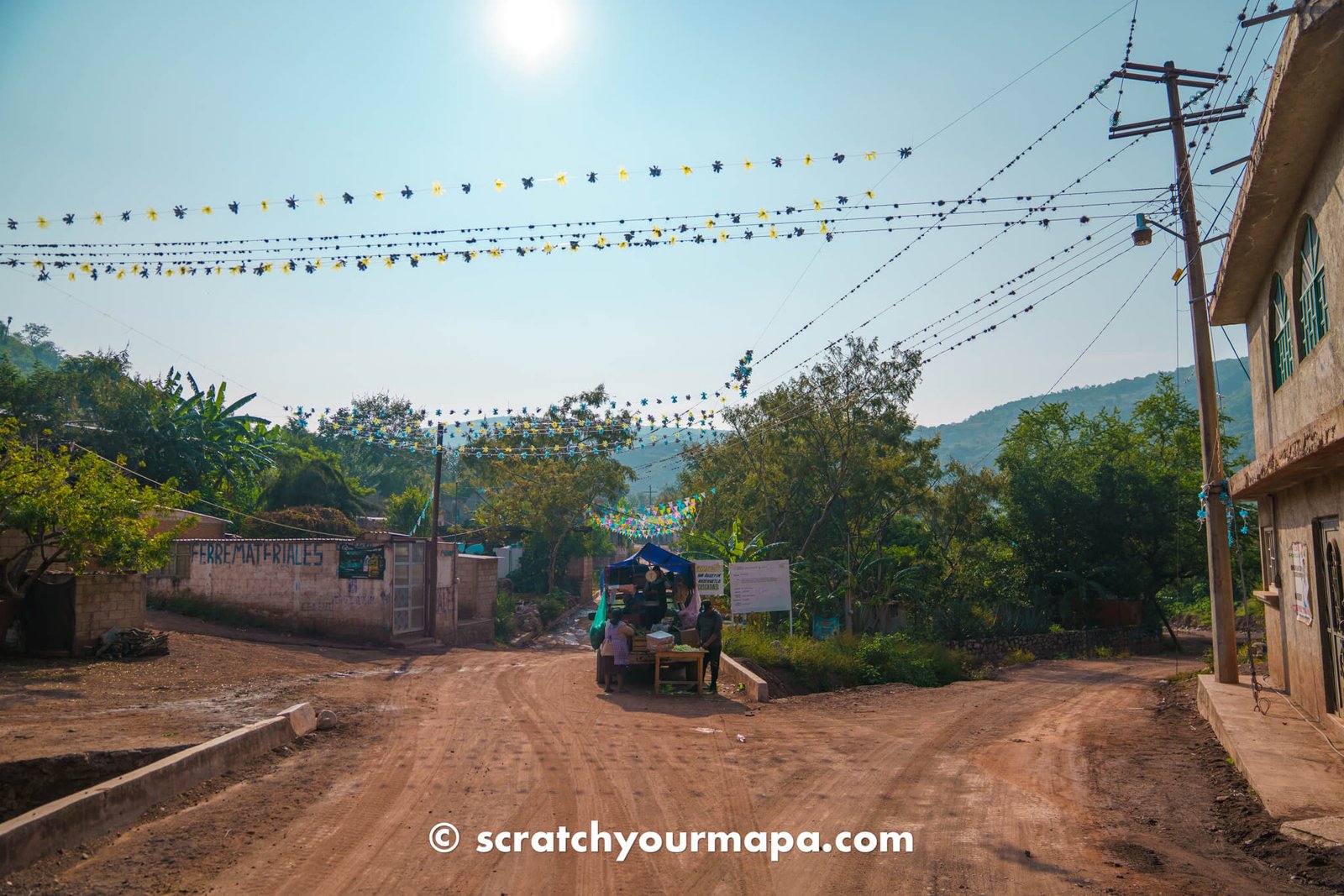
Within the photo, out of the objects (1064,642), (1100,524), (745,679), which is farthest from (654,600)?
(1100,524)

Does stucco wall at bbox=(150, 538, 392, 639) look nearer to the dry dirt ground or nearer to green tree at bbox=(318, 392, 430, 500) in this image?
the dry dirt ground

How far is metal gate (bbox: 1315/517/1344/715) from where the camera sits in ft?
33.0

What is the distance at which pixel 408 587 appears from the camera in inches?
1072

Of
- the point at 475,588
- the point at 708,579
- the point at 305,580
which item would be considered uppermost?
the point at 708,579

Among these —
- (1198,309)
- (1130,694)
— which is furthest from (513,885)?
(1130,694)

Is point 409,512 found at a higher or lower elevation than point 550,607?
higher

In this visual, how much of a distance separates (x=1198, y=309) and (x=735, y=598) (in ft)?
35.9

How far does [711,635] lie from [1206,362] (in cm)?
898

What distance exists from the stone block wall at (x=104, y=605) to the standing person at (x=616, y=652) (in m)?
9.12

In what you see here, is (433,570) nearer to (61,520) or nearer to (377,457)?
(61,520)

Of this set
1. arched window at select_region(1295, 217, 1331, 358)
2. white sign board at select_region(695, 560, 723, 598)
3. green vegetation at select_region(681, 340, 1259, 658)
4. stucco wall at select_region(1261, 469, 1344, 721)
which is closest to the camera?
arched window at select_region(1295, 217, 1331, 358)

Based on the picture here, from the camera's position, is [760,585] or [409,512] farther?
[409,512]

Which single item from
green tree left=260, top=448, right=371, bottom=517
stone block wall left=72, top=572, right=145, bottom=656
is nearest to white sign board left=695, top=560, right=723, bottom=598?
stone block wall left=72, top=572, right=145, bottom=656

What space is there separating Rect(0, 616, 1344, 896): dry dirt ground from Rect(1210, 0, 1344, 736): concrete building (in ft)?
6.83
